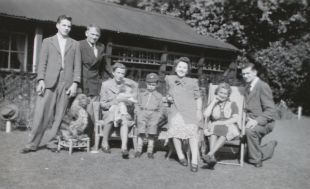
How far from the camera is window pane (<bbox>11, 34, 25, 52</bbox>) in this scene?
1224 cm

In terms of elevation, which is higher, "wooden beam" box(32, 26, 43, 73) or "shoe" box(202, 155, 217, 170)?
"wooden beam" box(32, 26, 43, 73)

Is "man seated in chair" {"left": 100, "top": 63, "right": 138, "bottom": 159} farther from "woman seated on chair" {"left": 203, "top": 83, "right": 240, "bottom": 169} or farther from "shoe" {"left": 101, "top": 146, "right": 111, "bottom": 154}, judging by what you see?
"woman seated on chair" {"left": 203, "top": 83, "right": 240, "bottom": 169}

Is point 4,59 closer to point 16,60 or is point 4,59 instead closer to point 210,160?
point 16,60

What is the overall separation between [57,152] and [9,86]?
3705mm

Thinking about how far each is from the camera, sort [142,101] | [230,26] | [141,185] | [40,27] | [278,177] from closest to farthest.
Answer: [141,185] → [278,177] → [142,101] → [40,27] → [230,26]

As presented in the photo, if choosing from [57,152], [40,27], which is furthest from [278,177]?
[40,27]

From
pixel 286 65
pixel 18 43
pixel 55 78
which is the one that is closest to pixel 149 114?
pixel 55 78

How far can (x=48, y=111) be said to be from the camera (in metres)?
6.68

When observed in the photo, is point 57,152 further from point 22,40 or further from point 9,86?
point 22,40

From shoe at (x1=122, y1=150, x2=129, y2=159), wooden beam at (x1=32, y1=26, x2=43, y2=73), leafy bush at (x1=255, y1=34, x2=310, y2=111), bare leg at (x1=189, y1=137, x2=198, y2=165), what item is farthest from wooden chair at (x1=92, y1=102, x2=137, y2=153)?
leafy bush at (x1=255, y1=34, x2=310, y2=111)

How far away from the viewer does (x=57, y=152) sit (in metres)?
6.62

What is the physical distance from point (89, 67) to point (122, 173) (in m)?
2.26

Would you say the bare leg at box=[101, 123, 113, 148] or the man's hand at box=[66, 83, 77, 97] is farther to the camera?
the bare leg at box=[101, 123, 113, 148]

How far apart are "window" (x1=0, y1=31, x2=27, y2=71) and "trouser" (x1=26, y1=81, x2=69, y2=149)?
5.75 m
